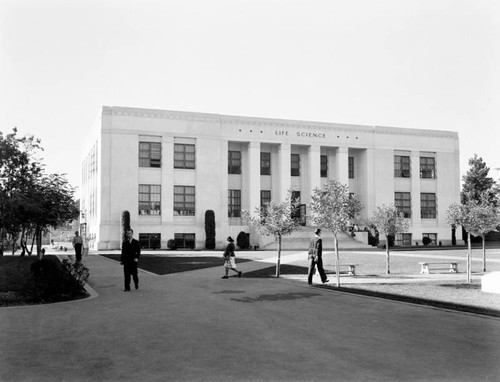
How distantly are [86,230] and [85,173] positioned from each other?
8784 mm

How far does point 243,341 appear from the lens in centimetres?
830

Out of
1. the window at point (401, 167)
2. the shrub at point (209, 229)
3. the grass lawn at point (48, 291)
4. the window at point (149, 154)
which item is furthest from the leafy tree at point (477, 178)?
the grass lawn at point (48, 291)

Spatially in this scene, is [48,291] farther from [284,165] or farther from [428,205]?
[428,205]

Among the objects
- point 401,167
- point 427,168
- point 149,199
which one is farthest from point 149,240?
point 427,168

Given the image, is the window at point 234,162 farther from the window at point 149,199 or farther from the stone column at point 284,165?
the window at point 149,199

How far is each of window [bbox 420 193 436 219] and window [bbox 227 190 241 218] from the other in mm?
20405

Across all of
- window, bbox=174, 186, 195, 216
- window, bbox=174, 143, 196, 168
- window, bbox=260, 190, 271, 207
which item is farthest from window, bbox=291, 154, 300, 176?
window, bbox=174, 186, 195, 216

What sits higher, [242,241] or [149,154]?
[149,154]

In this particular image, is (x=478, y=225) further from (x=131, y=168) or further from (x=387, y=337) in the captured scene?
(x=131, y=168)

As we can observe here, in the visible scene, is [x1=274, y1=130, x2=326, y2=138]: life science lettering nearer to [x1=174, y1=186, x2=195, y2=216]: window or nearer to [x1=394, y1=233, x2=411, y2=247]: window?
[x1=174, y1=186, x2=195, y2=216]: window

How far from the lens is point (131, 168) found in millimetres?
49000

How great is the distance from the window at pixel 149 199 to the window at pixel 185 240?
115 inches

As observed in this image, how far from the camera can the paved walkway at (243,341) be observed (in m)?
6.54

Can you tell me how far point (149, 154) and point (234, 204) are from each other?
9.90m
